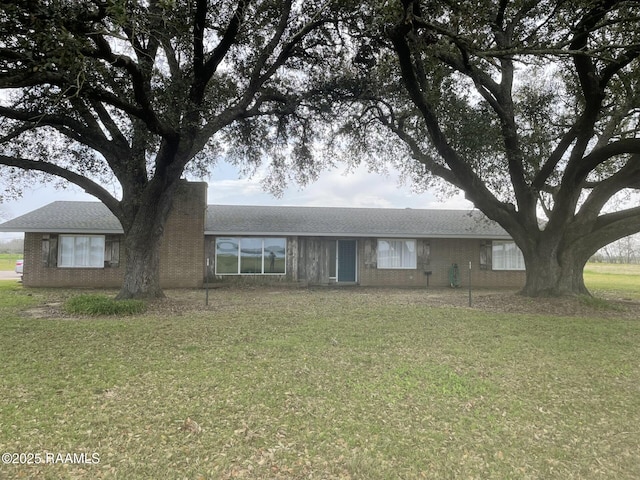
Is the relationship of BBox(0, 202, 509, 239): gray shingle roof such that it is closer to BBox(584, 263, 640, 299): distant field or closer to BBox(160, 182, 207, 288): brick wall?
BBox(160, 182, 207, 288): brick wall

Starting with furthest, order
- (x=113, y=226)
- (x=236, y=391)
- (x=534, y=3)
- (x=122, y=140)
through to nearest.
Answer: (x=113, y=226) < (x=122, y=140) < (x=534, y=3) < (x=236, y=391)

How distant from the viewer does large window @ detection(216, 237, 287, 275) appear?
16922 millimetres

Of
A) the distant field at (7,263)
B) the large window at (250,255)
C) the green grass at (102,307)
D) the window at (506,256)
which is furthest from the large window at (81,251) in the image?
the distant field at (7,263)

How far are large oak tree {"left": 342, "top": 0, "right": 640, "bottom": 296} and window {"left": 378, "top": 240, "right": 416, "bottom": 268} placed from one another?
409cm

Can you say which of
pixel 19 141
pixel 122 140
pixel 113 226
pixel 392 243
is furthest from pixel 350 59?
pixel 113 226

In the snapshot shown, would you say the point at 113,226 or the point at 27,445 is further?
the point at 113,226

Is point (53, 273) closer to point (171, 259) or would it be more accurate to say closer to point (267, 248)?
point (171, 259)

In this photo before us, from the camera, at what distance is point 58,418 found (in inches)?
145

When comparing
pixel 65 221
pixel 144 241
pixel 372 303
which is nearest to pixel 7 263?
pixel 65 221

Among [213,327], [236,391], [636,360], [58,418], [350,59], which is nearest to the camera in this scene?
[58,418]

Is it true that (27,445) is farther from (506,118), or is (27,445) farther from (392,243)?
(392,243)

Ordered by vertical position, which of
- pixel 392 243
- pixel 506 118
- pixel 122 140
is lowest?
pixel 392 243

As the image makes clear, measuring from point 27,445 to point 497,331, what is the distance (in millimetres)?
7521

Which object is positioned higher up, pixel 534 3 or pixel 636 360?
pixel 534 3
